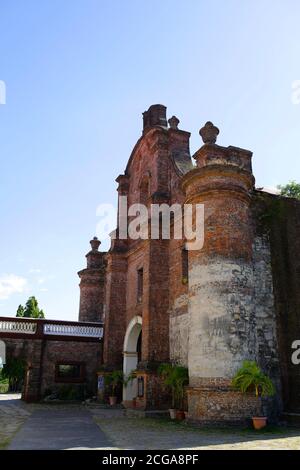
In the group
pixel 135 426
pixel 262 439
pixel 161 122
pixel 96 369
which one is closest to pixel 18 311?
pixel 96 369

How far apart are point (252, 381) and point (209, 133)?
766cm

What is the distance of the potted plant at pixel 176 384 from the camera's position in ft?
39.7

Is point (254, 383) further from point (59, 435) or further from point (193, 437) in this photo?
point (59, 435)

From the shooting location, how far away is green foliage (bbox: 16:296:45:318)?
118 feet

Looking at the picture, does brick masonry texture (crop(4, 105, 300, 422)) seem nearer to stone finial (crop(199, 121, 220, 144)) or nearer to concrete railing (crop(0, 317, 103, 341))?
stone finial (crop(199, 121, 220, 144))

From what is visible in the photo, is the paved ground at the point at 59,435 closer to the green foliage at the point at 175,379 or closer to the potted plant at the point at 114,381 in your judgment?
the green foliage at the point at 175,379

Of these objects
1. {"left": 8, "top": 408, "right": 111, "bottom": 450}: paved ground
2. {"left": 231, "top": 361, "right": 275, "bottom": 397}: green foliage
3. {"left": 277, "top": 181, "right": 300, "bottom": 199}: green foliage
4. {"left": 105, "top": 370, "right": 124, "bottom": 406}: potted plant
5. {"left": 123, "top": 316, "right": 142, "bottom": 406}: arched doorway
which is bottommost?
{"left": 8, "top": 408, "right": 111, "bottom": 450}: paved ground

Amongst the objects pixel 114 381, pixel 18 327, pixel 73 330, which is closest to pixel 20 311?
pixel 73 330

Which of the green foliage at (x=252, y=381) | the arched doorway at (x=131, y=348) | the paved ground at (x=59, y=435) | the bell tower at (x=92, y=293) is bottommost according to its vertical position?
the paved ground at (x=59, y=435)

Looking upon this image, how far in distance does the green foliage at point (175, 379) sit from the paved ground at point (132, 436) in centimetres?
127

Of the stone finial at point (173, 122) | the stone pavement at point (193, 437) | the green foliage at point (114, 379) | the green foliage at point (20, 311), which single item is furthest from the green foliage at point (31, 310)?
the stone pavement at point (193, 437)

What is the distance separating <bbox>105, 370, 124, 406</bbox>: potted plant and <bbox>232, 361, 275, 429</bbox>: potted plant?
8.15m

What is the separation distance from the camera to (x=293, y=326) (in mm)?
11773

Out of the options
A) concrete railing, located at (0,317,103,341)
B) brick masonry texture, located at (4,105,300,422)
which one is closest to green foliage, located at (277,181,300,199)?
brick masonry texture, located at (4,105,300,422)
